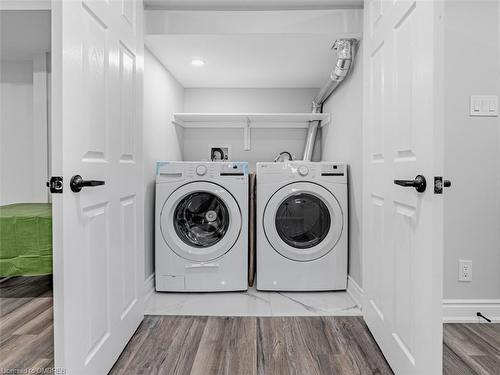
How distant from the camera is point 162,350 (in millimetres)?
1653

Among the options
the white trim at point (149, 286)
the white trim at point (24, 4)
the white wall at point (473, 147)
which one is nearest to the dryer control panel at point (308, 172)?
the white wall at point (473, 147)

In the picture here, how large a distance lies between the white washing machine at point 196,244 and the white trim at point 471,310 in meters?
1.28

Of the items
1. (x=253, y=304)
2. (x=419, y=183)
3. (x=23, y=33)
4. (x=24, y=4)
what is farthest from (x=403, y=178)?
(x=23, y=33)

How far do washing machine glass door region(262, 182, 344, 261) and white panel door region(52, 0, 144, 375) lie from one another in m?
0.96

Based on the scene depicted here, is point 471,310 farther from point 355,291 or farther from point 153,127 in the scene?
point 153,127

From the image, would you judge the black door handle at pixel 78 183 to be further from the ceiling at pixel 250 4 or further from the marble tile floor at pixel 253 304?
the ceiling at pixel 250 4

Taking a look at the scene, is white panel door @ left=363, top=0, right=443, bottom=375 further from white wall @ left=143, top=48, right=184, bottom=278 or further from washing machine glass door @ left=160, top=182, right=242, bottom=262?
white wall @ left=143, top=48, right=184, bottom=278

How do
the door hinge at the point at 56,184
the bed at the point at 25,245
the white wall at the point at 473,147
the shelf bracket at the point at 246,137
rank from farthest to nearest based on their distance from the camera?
1. the shelf bracket at the point at 246,137
2. the bed at the point at 25,245
3. the white wall at the point at 473,147
4. the door hinge at the point at 56,184

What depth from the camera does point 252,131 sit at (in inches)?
142

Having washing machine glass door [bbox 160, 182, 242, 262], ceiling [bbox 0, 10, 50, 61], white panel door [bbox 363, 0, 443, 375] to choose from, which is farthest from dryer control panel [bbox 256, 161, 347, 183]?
ceiling [bbox 0, 10, 50, 61]

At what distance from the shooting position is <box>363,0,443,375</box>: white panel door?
44.4 inches

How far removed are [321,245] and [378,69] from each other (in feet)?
4.11

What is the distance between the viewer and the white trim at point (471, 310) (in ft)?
6.41

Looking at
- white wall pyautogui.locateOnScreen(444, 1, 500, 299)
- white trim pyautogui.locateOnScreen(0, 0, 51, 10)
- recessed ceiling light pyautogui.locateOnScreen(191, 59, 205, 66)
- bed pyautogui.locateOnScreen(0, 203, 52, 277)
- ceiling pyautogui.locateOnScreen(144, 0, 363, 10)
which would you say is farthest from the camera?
recessed ceiling light pyautogui.locateOnScreen(191, 59, 205, 66)
